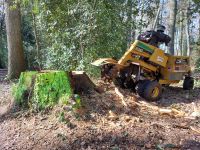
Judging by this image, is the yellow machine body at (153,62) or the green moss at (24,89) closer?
the green moss at (24,89)

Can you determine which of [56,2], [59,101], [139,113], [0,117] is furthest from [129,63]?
[56,2]

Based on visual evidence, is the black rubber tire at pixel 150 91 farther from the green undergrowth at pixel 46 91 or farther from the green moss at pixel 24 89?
the green moss at pixel 24 89

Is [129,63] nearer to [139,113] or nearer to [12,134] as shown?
[139,113]

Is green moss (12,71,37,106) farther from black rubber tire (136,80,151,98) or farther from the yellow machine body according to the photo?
black rubber tire (136,80,151,98)

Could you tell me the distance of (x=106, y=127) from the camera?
16.9ft

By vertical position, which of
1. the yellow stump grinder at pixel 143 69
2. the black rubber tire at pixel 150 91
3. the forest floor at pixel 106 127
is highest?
the yellow stump grinder at pixel 143 69

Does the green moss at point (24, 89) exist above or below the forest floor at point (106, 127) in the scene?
above

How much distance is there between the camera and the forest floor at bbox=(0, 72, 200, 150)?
4.69m

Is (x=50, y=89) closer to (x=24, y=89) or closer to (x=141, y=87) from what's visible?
(x=24, y=89)

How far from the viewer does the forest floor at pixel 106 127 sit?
15.4 ft

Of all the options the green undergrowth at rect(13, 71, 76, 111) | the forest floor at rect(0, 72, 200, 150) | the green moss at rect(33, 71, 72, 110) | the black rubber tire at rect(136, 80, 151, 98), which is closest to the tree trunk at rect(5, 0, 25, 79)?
the forest floor at rect(0, 72, 200, 150)

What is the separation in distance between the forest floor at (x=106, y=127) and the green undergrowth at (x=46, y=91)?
0.67 ft

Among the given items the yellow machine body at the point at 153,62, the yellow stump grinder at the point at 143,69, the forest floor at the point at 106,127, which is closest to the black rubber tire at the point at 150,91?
the yellow stump grinder at the point at 143,69

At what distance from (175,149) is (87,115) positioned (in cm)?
169
